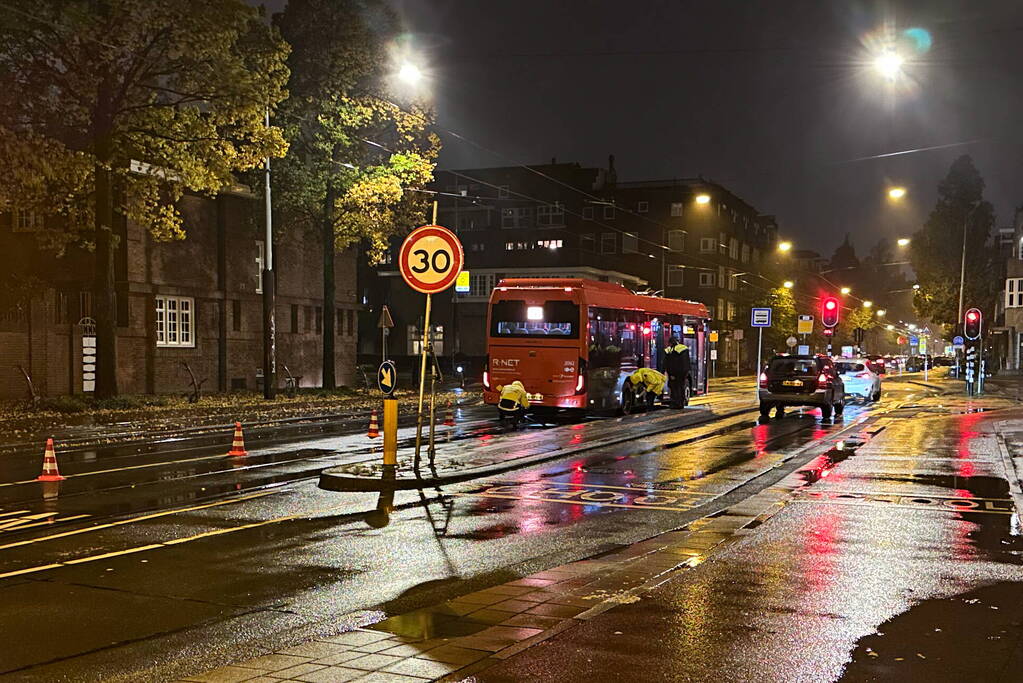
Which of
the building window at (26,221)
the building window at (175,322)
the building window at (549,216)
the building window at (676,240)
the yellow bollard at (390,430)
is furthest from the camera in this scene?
the building window at (676,240)

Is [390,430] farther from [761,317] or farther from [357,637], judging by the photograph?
[761,317]

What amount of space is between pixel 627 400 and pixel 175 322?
17058 mm

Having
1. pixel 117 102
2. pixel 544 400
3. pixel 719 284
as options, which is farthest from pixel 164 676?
pixel 719 284

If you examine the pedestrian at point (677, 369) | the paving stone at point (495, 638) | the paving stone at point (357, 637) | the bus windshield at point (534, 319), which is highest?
the bus windshield at point (534, 319)

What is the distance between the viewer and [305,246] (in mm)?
41812

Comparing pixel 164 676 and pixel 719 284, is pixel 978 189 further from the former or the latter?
pixel 164 676

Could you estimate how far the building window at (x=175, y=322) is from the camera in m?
34.7

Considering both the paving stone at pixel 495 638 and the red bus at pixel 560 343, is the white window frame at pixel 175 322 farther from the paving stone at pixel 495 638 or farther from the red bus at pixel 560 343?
the paving stone at pixel 495 638

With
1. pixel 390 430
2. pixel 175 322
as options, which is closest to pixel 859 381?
pixel 175 322

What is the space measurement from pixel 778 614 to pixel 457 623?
2189 mm

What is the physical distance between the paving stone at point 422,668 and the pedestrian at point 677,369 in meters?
23.3

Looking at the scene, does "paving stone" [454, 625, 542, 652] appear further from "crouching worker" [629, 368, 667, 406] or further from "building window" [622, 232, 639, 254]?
"building window" [622, 232, 639, 254]

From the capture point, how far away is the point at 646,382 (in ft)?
91.7

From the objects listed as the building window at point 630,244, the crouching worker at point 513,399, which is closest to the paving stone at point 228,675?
the crouching worker at point 513,399
